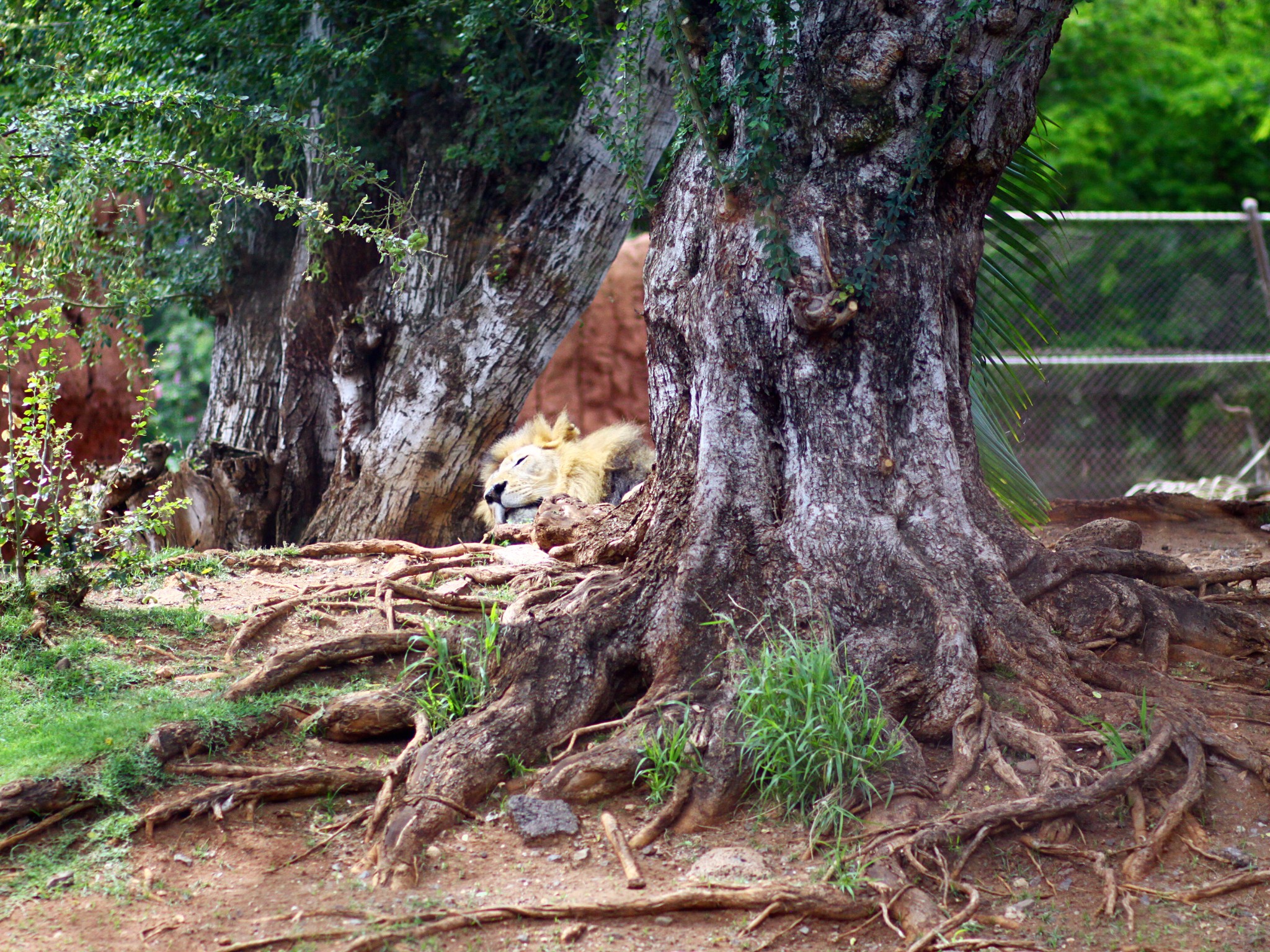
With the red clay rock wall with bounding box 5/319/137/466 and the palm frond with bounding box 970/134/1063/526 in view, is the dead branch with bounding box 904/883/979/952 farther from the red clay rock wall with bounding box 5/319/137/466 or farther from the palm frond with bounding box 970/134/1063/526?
the red clay rock wall with bounding box 5/319/137/466

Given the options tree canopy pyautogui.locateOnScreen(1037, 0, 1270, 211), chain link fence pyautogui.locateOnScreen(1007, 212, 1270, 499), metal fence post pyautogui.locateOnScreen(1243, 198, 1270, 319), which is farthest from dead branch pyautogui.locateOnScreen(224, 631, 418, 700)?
tree canopy pyautogui.locateOnScreen(1037, 0, 1270, 211)

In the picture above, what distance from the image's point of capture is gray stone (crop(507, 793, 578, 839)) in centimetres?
278

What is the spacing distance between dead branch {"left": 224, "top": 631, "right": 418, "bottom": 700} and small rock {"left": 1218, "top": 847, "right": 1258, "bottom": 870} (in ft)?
7.75

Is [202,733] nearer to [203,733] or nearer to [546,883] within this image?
[203,733]

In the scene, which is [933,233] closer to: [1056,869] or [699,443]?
[699,443]

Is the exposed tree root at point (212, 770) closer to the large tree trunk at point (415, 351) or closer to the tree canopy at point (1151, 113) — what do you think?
the large tree trunk at point (415, 351)

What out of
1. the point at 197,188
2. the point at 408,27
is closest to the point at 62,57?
the point at 197,188

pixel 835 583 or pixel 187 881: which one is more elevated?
pixel 835 583

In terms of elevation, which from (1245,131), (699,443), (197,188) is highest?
(1245,131)

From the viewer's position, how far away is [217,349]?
6.80m

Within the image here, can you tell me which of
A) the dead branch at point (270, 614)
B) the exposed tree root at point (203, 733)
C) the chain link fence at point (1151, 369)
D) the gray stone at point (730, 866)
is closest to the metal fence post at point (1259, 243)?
the chain link fence at point (1151, 369)

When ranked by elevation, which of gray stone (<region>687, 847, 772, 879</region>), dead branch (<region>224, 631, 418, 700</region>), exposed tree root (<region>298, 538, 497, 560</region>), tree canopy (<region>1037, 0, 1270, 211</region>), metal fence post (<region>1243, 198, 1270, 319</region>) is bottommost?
gray stone (<region>687, 847, 772, 879</region>)

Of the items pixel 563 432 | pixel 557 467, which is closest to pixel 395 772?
pixel 557 467

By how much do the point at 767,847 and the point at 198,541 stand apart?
14.5ft
